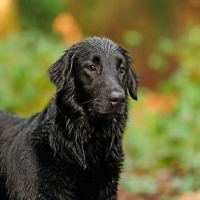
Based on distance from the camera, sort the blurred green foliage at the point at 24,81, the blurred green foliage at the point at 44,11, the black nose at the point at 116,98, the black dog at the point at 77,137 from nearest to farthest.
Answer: the black nose at the point at 116,98
the black dog at the point at 77,137
the blurred green foliage at the point at 24,81
the blurred green foliage at the point at 44,11

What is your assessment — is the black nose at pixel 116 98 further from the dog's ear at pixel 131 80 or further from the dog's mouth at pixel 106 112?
the dog's ear at pixel 131 80

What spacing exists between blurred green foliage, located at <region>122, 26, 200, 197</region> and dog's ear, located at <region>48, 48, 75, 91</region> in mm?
3144

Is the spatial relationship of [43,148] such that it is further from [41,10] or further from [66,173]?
[41,10]

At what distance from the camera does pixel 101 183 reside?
5363 mm

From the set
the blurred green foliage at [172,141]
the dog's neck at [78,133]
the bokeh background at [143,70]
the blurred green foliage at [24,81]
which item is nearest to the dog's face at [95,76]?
the dog's neck at [78,133]

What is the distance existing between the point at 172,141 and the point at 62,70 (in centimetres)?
421

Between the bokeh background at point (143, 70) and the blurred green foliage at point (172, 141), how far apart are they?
0.05 ft

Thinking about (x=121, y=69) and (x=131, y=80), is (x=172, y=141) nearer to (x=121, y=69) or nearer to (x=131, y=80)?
(x=131, y=80)

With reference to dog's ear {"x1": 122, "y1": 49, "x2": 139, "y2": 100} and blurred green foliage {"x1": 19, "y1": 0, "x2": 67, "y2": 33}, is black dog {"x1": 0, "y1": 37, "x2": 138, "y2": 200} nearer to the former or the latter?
dog's ear {"x1": 122, "y1": 49, "x2": 139, "y2": 100}

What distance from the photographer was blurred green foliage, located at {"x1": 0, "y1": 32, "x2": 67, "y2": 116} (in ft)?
33.9

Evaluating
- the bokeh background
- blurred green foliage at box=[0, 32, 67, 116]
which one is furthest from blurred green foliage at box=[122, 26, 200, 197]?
blurred green foliage at box=[0, 32, 67, 116]

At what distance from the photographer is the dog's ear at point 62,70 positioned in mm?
5426

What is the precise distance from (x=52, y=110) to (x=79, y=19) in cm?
1420

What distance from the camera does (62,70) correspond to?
5469mm
